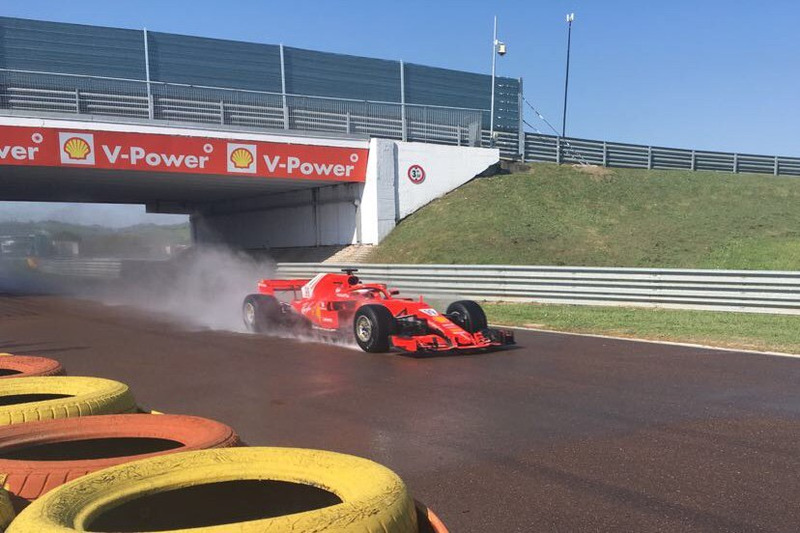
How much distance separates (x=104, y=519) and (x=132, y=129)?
20.7 metres

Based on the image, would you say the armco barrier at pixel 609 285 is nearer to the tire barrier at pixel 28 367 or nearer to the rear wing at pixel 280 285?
the rear wing at pixel 280 285

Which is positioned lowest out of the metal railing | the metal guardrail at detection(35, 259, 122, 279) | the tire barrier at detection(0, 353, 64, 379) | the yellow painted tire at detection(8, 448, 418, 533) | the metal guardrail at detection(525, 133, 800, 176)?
the metal guardrail at detection(35, 259, 122, 279)

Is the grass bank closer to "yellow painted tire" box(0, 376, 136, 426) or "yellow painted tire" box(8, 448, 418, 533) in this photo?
"yellow painted tire" box(0, 376, 136, 426)

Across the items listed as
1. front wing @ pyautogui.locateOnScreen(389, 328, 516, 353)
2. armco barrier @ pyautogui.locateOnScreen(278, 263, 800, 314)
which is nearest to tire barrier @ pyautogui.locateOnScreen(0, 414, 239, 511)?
front wing @ pyautogui.locateOnScreen(389, 328, 516, 353)

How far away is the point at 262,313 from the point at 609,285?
7.51 metres

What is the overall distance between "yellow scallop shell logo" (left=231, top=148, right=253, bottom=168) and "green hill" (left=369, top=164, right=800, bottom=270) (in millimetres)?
5270

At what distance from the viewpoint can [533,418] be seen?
19.5 feet

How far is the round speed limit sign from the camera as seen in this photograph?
25.9 metres

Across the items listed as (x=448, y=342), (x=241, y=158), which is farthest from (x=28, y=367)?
(x=241, y=158)

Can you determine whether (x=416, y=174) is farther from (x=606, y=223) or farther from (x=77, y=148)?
(x=77, y=148)

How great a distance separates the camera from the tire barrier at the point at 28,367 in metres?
4.88

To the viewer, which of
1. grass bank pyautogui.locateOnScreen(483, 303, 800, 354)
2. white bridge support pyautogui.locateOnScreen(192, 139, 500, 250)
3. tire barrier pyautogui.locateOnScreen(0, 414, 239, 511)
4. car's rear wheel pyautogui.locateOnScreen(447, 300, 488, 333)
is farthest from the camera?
white bridge support pyautogui.locateOnScreen(192, 139, 500, 250)

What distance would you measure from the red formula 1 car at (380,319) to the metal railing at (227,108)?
12755 mm

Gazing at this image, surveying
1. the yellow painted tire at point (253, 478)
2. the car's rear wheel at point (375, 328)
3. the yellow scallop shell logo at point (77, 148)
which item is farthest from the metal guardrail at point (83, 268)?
the yellow painted tire at point (253, 478)
